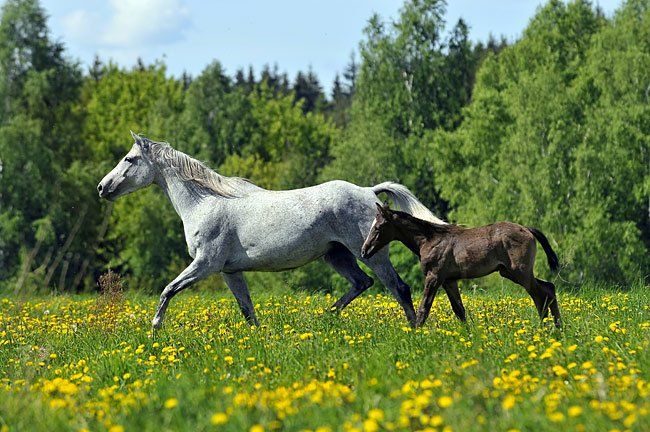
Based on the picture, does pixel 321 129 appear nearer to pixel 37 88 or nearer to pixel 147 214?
pixel 147 214

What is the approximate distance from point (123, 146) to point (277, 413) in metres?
54.9

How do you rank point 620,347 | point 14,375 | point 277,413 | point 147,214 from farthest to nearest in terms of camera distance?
point 147,214
point 14,375
point 620,347
point 277,413

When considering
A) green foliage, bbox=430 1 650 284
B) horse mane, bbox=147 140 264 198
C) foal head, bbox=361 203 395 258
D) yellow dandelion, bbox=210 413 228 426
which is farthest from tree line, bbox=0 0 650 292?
yellow dandelion, bbox=210 413 228 426

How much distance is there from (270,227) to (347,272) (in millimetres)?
1130

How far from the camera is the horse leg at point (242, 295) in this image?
11258 millimetres

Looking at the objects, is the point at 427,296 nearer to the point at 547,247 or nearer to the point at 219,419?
the point at 547,247

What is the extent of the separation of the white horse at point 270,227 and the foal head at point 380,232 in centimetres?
41

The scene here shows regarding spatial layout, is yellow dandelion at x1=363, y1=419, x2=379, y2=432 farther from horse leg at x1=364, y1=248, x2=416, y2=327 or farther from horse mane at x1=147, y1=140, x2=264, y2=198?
horse mane at x1=147, y1=140, x2=264, y2=198

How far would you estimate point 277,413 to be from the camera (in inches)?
208

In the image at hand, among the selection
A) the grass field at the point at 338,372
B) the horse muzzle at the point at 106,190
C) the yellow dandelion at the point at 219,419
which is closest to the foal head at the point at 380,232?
the grass field at the point at 338,372

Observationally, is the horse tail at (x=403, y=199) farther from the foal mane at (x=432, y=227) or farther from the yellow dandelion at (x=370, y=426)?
the yellow dandelion at (x=370, y=426)

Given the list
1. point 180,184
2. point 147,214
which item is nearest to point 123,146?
point 147,214

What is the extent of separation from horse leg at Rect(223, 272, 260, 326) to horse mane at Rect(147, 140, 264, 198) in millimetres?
1016

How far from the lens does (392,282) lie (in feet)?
35.1
